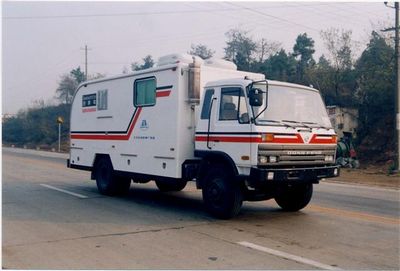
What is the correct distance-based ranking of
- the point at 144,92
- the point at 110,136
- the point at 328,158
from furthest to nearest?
the point at 110,136 < the point at 144,92 < the point at 328,158

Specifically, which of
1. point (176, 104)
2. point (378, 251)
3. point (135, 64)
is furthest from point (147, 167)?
point (135, 64)

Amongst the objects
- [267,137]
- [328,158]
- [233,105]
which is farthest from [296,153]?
[233,105]

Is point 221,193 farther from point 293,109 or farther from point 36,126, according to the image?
point 36,126

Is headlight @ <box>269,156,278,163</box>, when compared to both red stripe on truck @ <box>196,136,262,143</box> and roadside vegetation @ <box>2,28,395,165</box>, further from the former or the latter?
roadside vegetation @ <box>2,28,395,165</box>

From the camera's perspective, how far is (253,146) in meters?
8.33

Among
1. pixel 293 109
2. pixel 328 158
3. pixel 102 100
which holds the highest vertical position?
pixel 102 100

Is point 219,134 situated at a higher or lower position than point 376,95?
lower

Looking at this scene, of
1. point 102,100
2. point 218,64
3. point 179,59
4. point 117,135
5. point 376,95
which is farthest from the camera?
point 376,95

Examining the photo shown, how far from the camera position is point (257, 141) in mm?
8305

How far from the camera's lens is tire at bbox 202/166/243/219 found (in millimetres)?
8953

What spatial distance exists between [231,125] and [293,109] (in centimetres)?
128

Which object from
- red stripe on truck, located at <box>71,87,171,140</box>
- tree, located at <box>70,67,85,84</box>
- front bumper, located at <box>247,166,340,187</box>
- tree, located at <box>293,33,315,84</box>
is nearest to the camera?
front bumper, located at <box>247,166,340,187</box>

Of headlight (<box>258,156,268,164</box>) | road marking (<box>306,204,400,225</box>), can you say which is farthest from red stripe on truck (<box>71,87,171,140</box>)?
road marking (<box>306,204,400,225</box>)

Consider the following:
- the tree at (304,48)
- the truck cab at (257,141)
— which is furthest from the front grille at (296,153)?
the tree at (304,48)
